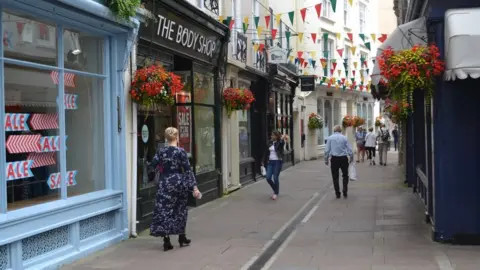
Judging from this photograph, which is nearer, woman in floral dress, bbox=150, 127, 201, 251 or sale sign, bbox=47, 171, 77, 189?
sale sign, bbox=47, 171, 77, 189

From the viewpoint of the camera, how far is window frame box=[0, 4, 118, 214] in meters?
6.62

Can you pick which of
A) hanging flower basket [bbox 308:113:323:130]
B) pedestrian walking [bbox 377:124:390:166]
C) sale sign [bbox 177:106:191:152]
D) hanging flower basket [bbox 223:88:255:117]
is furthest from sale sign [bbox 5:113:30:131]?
hanging flower basket [bbox 308:113:323:130]

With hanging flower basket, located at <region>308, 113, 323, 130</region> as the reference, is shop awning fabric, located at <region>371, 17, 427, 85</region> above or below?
above

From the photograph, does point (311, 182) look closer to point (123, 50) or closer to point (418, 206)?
point (418, 206)

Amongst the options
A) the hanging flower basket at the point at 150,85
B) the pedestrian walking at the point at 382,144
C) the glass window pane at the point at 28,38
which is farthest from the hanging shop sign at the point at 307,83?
the glass window pane at the point at 28,38

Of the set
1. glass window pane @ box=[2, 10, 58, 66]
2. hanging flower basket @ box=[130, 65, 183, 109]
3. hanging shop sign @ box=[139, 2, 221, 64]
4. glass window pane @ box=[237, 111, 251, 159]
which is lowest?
glass window pane @ box=[237, 111, 251, 159]

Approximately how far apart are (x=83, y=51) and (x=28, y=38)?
1.35m

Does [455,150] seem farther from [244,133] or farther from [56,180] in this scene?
[244,133]

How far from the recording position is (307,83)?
25703mm

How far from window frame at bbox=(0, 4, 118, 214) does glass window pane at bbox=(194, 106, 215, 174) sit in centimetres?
427

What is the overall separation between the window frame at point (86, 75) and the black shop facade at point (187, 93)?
2.23 ft

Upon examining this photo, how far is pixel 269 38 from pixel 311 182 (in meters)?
4.88

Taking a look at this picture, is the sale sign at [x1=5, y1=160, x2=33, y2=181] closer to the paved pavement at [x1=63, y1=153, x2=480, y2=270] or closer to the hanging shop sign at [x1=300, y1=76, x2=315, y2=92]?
the paved pavement at [x1=63, y1=153, x2=480, y2=270]

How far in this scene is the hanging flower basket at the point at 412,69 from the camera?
772 cm
